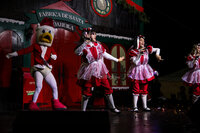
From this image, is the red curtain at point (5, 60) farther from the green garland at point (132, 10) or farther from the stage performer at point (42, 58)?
the green garland at point (132, 10)

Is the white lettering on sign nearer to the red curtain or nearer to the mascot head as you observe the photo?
the red curtain

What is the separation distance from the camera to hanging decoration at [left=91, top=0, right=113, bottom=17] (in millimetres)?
6808

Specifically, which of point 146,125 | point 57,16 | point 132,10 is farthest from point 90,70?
point 132,10

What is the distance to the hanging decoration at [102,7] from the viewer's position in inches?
268

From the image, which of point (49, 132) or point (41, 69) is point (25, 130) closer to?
point (49, 132)

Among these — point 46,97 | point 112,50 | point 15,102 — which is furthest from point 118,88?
point 15,102

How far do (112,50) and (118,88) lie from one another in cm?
119

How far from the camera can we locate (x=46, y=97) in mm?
5734

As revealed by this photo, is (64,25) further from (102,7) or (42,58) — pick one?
(42,58)

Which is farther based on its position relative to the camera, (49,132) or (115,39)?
(115,39)

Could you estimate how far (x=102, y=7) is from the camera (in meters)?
6.97

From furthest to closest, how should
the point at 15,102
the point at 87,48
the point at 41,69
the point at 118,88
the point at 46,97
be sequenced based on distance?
the point at 118,88 < the point at 46,97 < the point at 15,102 < the point at 87,48 < the point at 41,69

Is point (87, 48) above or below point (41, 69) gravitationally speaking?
above

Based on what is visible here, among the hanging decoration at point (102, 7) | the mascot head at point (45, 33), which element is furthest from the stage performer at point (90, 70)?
the hanging decoration at point (102, 7)
